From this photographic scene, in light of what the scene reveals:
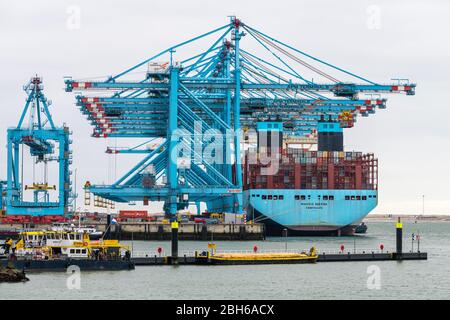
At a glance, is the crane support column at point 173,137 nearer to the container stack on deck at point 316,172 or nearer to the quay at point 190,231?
the quay at point 190,231

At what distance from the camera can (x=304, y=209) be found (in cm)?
11819

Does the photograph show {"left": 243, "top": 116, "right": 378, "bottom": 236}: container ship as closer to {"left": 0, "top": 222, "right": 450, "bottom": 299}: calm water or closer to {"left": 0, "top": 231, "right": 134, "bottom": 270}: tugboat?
{"left": 0, "top": 222, "right": 450, "bottom": 299}: calm water

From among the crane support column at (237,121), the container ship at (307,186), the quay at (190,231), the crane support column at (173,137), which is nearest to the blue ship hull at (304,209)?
the container ship at (307,186)

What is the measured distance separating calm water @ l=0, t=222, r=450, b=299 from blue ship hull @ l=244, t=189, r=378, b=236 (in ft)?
149

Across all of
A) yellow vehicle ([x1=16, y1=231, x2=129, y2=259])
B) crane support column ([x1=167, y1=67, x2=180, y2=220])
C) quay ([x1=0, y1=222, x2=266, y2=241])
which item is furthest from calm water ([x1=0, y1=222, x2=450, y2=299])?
crane support column ([x1=167, y1=67, x2=180, y2=220])

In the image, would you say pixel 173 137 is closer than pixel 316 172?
Yes

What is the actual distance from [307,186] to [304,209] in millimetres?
2940

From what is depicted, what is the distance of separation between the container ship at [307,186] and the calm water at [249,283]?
150ft

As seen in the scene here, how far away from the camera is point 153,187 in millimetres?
114125

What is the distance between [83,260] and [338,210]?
60.5m

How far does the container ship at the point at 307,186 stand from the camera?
117875mm

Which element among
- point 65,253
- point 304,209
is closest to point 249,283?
point 65,253

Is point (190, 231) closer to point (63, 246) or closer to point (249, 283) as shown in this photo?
point (63, 246)

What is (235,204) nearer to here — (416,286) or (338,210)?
(338,210)
